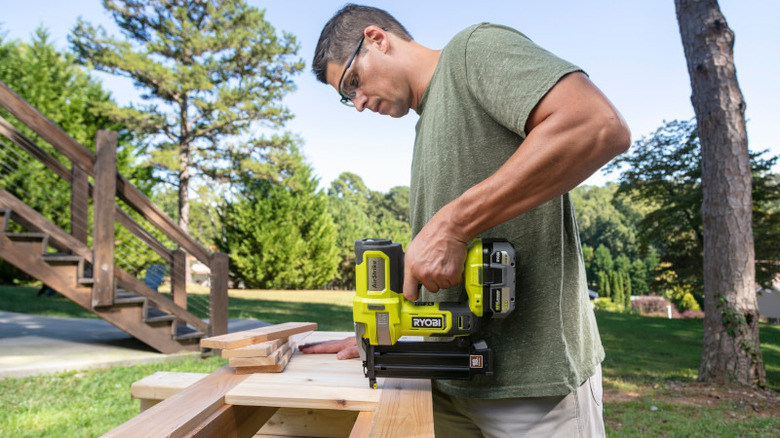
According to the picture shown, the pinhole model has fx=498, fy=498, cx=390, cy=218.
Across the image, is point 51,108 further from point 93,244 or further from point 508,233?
point 508,233

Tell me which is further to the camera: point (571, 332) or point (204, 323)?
point (204, 323)

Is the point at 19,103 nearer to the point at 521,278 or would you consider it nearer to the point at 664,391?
the point at 521,278

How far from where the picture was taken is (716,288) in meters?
5.44

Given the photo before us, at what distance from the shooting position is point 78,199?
18.1 feet

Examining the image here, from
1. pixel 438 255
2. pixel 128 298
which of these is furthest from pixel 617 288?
pixel 438 255

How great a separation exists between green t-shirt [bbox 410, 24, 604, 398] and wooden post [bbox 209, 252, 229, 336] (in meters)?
4.92

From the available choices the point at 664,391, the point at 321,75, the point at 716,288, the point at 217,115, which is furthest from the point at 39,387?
the point at 217,115

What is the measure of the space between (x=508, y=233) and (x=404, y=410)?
1.66 ft

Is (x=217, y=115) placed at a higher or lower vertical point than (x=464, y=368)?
higher

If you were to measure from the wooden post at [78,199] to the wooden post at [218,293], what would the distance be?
1496 mm

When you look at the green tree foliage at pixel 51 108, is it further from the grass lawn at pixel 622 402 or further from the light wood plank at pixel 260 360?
the light wood plank at pixel 260 360

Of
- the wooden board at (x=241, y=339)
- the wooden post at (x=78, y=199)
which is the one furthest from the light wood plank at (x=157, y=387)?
the wooden post at (x=78, y=199)

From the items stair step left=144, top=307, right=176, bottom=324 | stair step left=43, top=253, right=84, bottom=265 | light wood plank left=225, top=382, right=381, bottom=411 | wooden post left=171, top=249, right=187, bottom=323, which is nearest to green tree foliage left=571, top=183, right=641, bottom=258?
wooden post left=171, top=249, right=187, bottom=323

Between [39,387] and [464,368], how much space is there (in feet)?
15.4
